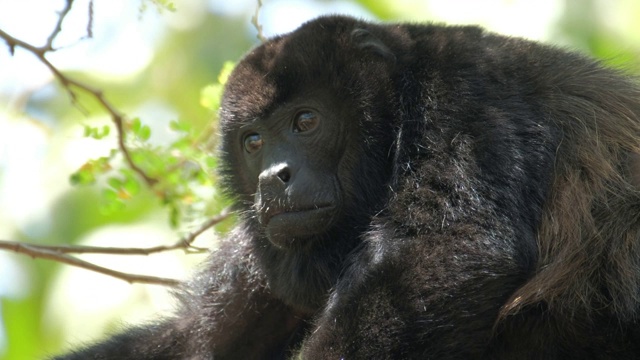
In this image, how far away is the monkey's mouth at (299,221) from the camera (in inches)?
174

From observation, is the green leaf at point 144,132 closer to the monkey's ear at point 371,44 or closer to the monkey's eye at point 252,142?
the monkey's eye at point 252,142

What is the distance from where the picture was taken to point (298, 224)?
444 centimetres

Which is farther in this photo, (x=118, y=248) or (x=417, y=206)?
(x=118, y=248)

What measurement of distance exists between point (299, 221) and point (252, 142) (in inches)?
24.4

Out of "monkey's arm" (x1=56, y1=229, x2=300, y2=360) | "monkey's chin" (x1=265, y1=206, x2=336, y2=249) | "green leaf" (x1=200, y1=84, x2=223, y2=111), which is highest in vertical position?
"green leaf" (x1=200, y1=84, x2=223, y2=111)

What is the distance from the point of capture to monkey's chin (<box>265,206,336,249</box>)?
4.43 metres

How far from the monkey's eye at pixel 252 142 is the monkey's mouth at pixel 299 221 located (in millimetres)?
491

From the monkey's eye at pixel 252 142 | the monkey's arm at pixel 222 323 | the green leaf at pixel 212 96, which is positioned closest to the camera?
the monkey's eye at pixel 252 142

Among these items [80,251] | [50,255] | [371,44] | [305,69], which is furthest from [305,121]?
[50,255]

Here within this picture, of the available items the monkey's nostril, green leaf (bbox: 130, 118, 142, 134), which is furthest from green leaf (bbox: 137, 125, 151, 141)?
the monkey's nostril

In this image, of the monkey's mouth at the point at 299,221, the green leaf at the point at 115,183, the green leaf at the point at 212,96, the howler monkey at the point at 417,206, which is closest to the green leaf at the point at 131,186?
the green leaf at the point at 115,183

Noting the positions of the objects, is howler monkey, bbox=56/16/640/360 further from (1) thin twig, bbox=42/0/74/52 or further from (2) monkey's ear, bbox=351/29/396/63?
(1) thin twig, bbox=42/0/74/52

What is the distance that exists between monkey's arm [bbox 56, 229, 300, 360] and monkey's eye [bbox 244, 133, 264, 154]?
499 millimetres

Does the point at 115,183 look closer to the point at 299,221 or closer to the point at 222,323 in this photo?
the point at 222,323
